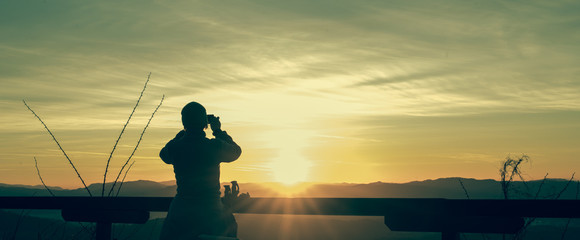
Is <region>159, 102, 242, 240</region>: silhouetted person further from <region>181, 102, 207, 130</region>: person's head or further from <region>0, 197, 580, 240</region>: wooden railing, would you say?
<region>0, 197, 580, 240</region>: wooden railing

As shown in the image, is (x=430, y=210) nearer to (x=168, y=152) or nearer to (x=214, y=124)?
(x=214, y=124)

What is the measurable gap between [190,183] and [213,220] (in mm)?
349

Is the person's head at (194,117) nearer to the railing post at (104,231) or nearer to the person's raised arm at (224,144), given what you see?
the person's raised arm at (224,144)

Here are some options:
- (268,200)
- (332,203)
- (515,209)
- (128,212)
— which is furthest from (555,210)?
(128,212)

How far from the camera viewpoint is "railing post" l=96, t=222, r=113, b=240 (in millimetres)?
4984

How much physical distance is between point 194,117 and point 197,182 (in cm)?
54

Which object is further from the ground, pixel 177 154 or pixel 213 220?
pixel 177 154

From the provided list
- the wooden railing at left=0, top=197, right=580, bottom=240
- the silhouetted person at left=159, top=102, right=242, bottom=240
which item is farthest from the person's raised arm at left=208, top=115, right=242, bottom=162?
the wooden railing at left=0, top=197, right=580, bottom=240

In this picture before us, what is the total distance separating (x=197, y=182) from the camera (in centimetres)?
404

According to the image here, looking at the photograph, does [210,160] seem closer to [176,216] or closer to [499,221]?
[176,216]

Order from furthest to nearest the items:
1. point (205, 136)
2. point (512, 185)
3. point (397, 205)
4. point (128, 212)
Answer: point (512, 185)
point (128, 212)
point (205, 136)
point (397, 205)

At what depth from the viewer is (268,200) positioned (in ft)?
14.1

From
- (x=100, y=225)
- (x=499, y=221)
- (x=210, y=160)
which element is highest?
(x=210, y=160)

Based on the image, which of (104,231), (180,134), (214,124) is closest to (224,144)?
(214,124)
